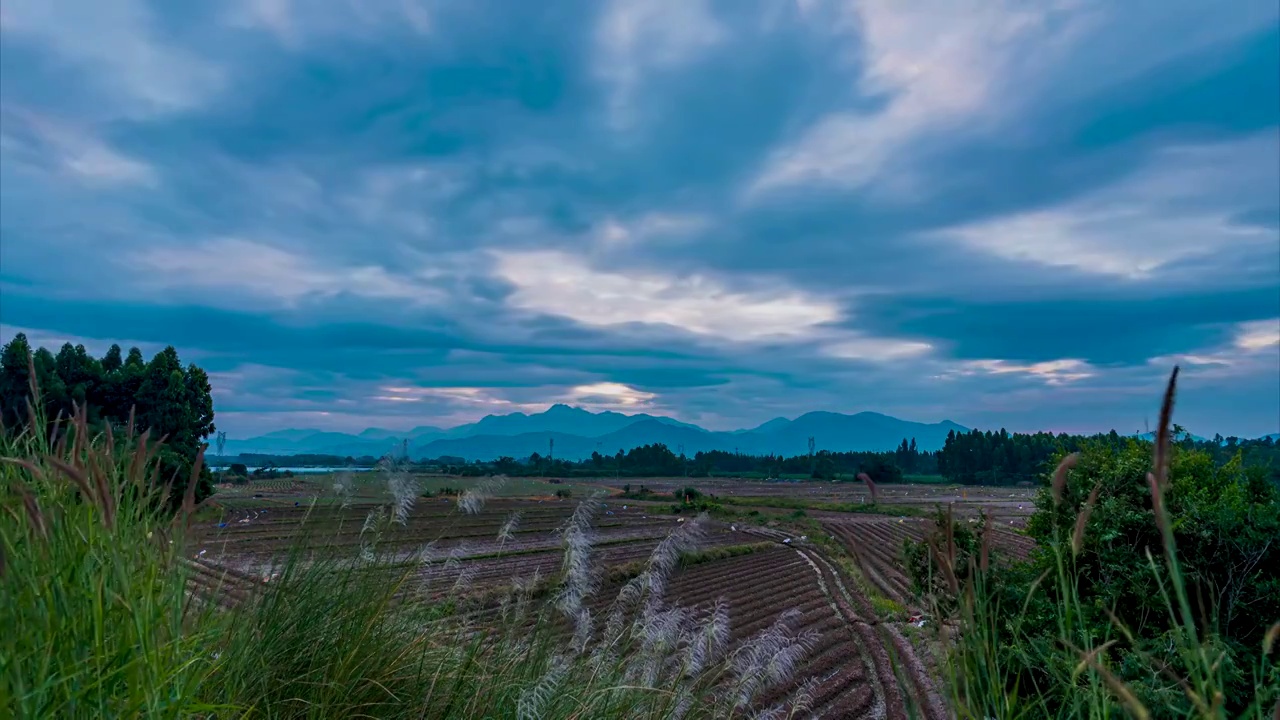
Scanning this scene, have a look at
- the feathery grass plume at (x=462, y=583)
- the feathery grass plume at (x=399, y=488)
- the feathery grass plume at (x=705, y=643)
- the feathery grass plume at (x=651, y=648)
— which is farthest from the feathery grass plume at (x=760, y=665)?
the feathery grass plume at (x=399, y=488)

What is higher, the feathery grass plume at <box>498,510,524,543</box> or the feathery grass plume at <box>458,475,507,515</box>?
the feathery grass plume at <box>458,475,507,515</box>

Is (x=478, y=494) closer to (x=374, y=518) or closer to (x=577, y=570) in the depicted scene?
(x=374, y=518)

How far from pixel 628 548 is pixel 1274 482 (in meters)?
36.5

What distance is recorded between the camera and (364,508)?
18.1 feet

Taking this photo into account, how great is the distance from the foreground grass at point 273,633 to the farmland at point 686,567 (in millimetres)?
198

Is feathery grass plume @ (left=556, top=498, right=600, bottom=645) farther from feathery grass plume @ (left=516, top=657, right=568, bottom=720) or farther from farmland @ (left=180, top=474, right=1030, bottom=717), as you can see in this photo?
feathery grass plume @ (left=516, top=657, right=568, bottom=720)

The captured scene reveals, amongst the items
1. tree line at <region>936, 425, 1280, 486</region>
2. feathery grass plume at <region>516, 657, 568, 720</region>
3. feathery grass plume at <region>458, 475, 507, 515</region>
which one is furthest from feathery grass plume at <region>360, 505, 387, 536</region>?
tree line at <region>936, 425, 1280, 486</region>

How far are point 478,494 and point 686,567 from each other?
4326 mm

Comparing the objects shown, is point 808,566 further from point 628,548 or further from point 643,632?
point 643,632

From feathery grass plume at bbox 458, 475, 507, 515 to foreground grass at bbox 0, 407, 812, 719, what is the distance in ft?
0.10

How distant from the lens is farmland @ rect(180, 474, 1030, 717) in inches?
198

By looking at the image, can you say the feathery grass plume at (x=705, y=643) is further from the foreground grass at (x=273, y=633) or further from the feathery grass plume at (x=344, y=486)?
the feathery grass plume at (x=344, y=486)

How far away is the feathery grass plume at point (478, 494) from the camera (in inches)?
206

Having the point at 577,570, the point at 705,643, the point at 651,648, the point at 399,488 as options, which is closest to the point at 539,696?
the point at 577,570
